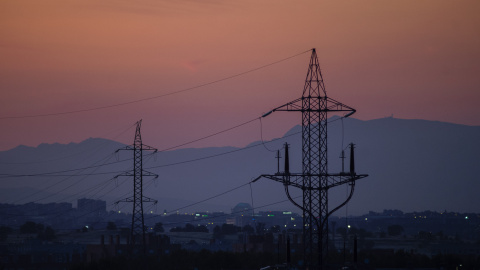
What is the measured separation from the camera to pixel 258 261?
10975 centimetres

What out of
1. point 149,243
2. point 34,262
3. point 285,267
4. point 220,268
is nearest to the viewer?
point 285,267

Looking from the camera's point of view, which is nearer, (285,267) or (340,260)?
(285,267)

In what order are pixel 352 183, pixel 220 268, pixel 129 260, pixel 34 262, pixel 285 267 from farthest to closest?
pixel 34 262 → pixel 220 268 → pixel 129 260 → pixel 285 267 → pixel 352 183

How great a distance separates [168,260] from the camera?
367 feet

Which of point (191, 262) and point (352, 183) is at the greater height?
point (352, 183)

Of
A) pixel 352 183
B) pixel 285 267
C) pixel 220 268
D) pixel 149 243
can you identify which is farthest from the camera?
pixel 149 243

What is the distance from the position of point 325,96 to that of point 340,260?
4441 cm

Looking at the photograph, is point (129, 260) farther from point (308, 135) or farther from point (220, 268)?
point (308, 135)

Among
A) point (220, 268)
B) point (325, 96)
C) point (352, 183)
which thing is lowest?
point (220, 268)

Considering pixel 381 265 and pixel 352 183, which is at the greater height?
pixel 352 183

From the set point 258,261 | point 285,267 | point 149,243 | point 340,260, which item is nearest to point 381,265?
point 340,260

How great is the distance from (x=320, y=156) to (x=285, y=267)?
13321 millimetres

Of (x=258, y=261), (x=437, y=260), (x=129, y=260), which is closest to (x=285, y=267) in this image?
(x=129, y=260)

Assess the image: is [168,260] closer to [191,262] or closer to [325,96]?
[191,262]
